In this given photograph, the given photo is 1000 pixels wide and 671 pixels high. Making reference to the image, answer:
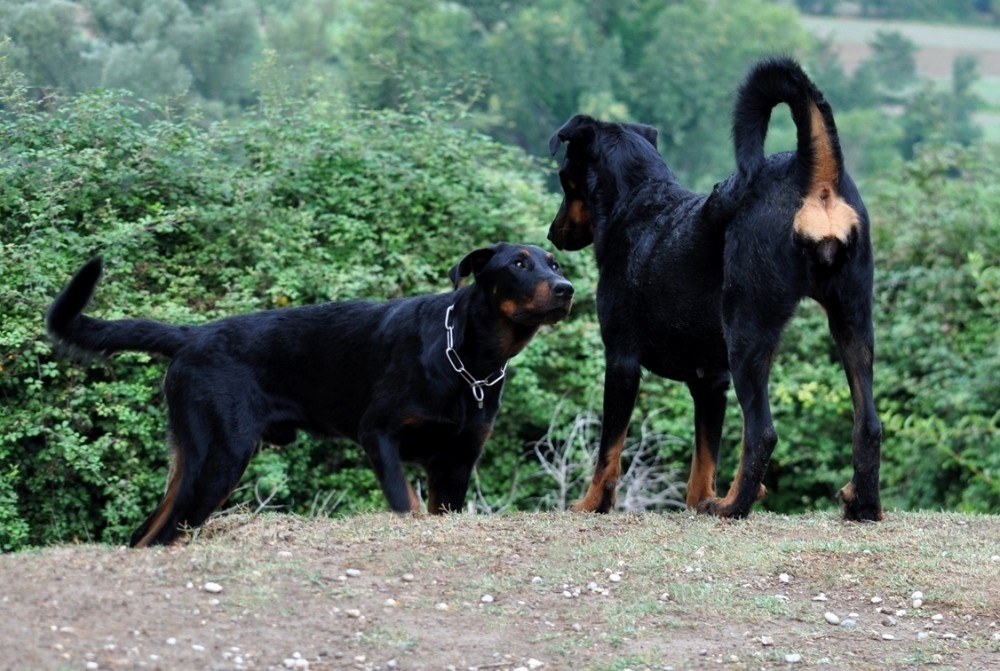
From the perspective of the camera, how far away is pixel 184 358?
769cm

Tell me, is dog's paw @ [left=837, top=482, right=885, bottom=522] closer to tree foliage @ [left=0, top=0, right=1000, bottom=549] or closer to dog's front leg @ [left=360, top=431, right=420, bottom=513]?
dog's front leg @ [left=360, top=431, right=420, bottom=513]

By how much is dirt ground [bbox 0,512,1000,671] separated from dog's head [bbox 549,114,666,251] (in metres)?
2.24

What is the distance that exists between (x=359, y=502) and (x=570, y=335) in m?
2.50

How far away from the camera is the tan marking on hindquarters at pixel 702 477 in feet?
26.2

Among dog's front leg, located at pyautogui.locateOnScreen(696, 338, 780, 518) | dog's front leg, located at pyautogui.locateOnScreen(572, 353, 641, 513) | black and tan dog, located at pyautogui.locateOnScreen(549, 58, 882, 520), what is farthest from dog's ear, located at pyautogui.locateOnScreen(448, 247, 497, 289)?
dog's front leg, located at pyautogui.locateOnScreen(696, 338, 780, 518)

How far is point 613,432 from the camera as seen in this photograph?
787 cm

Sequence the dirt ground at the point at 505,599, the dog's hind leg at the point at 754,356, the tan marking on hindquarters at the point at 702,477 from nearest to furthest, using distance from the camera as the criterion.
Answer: the dirt ground at the point at 505,599
the dog's hind leg at the point at 754,356
the tan marking on hindquarters at the point at 702,477

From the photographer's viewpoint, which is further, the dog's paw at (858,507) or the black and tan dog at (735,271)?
the dog's paw at (858,507)

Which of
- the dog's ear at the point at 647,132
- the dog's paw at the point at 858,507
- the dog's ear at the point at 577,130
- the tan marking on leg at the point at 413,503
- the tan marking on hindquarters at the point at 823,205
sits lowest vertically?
the tan marking on leg at the point at 413,503

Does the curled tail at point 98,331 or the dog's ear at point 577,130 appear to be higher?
the dog's ear at point 577,130

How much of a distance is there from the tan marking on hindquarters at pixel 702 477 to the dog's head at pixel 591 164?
61.1 inches

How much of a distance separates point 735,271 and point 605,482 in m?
1.48

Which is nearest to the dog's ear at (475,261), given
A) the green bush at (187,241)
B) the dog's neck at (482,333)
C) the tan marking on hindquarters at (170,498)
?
the dog's neck at (482,333)

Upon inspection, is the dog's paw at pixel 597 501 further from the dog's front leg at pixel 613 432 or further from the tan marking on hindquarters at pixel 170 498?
the tan marking on hindquarters at pixel 170 498
